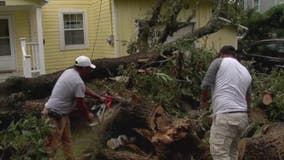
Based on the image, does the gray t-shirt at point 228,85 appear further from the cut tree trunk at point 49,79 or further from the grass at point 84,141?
the cut tree trunk at point 49,79

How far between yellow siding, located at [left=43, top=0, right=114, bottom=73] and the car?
567cm

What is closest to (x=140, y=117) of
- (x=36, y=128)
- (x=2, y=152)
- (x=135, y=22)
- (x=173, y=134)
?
(x=173, y=134)

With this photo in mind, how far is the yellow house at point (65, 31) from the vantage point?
15305 millimetres

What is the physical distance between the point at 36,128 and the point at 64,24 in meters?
12.5

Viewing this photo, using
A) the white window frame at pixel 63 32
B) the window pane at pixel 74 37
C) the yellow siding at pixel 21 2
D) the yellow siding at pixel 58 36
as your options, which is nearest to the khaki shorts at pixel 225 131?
the yellow siding at pixel 21 2

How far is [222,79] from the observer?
520cm

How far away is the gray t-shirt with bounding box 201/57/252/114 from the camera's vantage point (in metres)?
5.15

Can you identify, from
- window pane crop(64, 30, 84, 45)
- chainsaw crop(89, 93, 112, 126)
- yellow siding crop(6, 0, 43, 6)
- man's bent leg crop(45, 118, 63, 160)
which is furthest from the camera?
window pane crop(64, 30, 84, 45)

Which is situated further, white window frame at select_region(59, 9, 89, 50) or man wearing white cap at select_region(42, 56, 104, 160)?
white window frame at select_region(59, 9, 89, 50)

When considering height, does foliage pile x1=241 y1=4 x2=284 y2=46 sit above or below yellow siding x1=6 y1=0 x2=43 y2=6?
below

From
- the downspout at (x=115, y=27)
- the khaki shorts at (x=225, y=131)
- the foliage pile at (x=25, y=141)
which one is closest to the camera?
the khaki shorts at (x=225, y=131)

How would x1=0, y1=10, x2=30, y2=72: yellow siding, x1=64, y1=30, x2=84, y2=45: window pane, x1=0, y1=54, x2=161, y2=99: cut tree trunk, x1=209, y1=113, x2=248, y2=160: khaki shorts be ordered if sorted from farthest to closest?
x1=64, y1=30, x2=84, y2=45: window pane, x1=0, y1=10, x2=30, y2=72: yellow siding, x1=0, y1=54, x2=161, y2=99: cut tree trunk, x1=209, y1=113, x2=248, y2=160: khaki shorts

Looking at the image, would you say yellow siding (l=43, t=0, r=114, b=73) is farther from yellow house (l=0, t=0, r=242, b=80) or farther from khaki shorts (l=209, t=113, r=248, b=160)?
khaki shorts (l=209, t=113, r=248, b=160)

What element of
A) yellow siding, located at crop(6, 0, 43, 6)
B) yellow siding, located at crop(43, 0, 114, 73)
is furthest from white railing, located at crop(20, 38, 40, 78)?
yellow siding, located at crop(43, 0, 114, 73)
